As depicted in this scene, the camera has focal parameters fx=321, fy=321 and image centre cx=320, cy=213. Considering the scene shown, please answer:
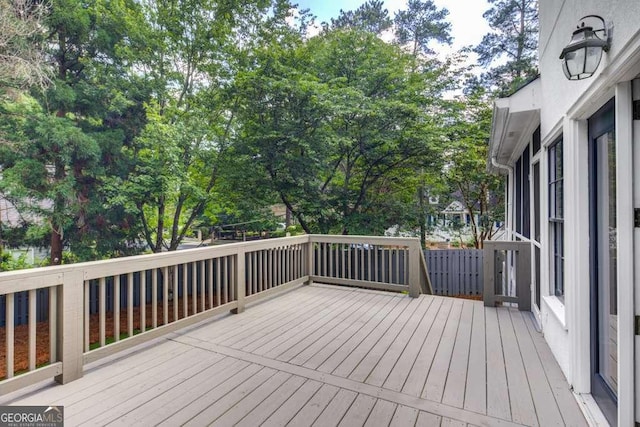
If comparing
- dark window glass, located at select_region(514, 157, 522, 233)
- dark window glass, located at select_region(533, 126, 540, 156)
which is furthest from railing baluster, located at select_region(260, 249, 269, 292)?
dark window glass, located at select_region(514, 157, 522, 233)

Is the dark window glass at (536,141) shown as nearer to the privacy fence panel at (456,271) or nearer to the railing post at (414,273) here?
the railing post at (414,273)

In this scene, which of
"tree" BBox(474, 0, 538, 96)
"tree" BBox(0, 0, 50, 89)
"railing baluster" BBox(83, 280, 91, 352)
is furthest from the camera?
"tree" BBox(474, 0, 538, 96)

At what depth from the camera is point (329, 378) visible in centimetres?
243

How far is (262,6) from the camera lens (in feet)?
28.4

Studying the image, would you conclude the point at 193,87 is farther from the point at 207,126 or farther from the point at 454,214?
the point at 454,214

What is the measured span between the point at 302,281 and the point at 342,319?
1.64 metres

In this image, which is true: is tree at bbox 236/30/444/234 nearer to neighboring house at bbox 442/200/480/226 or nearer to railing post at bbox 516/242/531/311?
neighboring house at bbox 442/200/480/226

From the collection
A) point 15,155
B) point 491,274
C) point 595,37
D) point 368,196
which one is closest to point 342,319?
point 491,274

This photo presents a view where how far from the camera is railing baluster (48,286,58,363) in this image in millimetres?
2258

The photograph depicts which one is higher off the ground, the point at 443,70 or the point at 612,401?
the point at 443,70

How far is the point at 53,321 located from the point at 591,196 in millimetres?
3834

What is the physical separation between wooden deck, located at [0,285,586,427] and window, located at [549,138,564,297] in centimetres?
64

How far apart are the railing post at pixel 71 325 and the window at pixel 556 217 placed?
3.94 m

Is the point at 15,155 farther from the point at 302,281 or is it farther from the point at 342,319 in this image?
the point at 342,319
